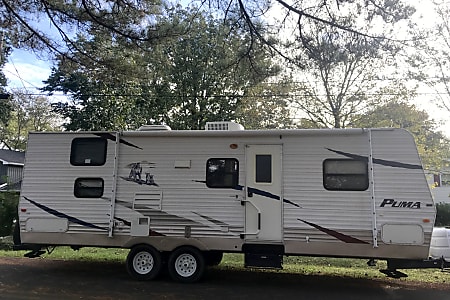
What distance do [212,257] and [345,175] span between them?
8.97 ft

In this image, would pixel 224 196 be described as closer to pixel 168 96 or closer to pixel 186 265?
pixel 186 265

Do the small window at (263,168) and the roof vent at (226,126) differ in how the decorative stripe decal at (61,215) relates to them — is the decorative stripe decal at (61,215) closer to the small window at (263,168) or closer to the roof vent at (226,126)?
the roof vent at (226,126)

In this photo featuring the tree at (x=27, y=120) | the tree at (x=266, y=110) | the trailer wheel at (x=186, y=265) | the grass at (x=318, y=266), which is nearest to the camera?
the trailer wheel at (x=186, y=265)

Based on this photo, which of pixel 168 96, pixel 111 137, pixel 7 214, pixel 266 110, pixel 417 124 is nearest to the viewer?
pixel 111 137

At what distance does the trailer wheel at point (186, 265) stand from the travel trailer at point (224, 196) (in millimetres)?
17

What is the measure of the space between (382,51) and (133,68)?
4.63 meters

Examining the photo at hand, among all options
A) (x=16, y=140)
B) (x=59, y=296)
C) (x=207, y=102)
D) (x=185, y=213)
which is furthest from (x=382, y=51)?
(x=16, y=140)

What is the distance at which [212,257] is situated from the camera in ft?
23.7

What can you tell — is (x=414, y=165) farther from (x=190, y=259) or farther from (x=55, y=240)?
(x=55, y=240)

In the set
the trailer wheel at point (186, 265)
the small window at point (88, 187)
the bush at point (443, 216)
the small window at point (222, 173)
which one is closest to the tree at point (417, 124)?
the bush at point (443, 216)

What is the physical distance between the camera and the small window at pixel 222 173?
6.70 m

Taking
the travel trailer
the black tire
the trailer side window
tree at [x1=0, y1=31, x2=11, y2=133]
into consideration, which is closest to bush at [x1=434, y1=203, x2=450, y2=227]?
the travel trailer

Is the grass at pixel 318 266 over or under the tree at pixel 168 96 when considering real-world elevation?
under

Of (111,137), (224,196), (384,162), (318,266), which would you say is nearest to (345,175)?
(384,162)
